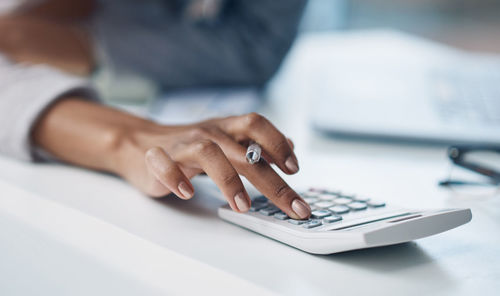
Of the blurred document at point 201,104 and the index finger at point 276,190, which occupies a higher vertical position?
the blurred document at point 201,104

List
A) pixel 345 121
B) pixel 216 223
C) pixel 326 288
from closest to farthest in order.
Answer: pixel 326 288, pixel 216 223, pixel 345 121

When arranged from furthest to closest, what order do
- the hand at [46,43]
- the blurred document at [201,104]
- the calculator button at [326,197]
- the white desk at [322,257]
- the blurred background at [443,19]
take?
1. the blurred background at [443,19]
2. the hand at [46,43]
3. the blurred document at [201,104]
4. the calculator button at [326,197]
5. the white desk at [322,257]

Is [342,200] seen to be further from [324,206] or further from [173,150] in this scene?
[173,150]

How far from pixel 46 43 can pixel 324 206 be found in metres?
0.75

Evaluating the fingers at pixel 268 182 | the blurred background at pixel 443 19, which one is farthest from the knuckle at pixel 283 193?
the blurred background at pixel 443 19

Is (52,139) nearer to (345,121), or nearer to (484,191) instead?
(345,121)

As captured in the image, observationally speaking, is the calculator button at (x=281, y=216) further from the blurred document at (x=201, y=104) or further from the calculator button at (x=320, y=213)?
the blurred document at (x=201, y=104)

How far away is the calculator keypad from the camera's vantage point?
37 centimetres

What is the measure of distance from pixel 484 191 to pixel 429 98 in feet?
0.92

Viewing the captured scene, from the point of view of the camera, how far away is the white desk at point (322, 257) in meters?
0.32

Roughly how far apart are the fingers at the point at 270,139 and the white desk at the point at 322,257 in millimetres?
72

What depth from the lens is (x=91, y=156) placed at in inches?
21.1

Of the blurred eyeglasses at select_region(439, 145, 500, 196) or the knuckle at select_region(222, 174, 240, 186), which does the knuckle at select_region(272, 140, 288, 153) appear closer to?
the knuckle at select_region(222, 174, 240, 186)

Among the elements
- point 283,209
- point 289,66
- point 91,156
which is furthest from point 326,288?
point 289,66
